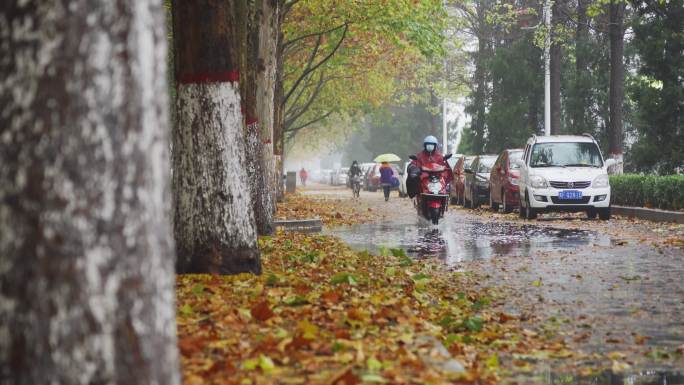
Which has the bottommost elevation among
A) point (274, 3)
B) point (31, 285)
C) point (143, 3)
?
point (31, 285)

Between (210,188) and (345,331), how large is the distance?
12.0 ft

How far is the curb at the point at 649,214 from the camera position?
72.2ft

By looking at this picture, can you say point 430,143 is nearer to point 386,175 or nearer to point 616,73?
point 616,73

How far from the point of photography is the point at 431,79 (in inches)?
2589

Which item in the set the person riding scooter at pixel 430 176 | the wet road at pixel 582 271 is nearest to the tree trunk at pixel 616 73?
the wet road at pixel 582 271

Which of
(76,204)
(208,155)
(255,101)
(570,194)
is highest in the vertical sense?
(255,101)

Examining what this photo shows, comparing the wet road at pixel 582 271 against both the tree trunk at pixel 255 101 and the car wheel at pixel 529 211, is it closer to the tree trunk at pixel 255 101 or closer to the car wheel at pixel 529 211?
the car wheel at pixel 529 211

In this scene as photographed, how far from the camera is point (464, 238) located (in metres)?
18.8

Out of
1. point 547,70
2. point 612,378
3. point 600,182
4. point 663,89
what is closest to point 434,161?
point 600,182

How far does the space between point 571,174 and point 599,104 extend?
13.8m

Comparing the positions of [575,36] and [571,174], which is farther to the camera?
[575,36]

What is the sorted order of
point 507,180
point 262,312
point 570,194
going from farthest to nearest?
point 507,180 < point 570,194 < point 262,312

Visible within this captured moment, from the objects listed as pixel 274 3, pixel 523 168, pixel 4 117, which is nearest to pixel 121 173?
pixel 4 117

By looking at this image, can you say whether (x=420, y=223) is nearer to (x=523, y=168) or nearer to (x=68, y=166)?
(x=523, y=168)
